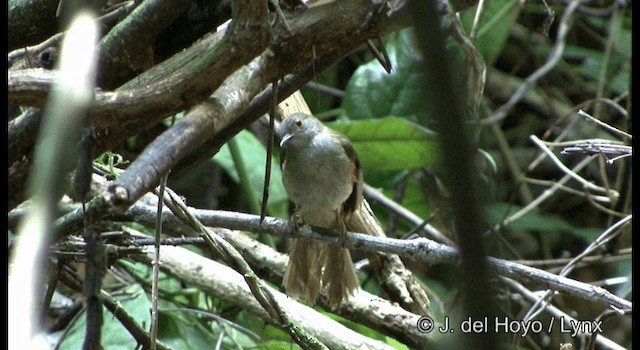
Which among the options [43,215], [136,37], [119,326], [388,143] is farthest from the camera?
[388,143]

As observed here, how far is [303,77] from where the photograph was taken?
1844 mm

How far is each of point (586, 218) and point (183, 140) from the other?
15.4ft

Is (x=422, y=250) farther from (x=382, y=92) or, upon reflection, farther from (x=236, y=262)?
(x=382, y=92)

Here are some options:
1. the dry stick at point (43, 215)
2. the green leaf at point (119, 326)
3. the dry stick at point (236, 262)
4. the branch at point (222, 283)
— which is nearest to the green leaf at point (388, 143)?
the branch at point (222, 283)

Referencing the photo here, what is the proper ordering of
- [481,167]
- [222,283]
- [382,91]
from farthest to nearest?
1. [382,91]
2. [222,283]
3. [481,167]

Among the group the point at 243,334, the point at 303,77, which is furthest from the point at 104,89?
the point at 243,334

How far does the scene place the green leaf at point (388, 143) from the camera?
342 cm

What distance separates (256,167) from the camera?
11.6 ft

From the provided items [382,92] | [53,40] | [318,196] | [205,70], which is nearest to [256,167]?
[382,92]

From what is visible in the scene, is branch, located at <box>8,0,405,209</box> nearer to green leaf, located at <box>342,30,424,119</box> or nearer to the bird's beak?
the bird's beak

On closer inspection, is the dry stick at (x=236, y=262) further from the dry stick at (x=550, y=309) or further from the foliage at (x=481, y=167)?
the dry stick at (x=550, y=309)

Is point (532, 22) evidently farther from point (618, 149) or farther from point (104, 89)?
point (104, 89)

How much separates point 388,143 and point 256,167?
55 cm

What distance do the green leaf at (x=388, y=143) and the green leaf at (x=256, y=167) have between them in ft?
1.11
